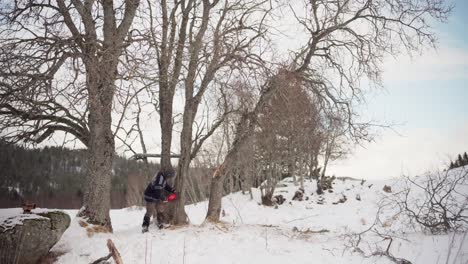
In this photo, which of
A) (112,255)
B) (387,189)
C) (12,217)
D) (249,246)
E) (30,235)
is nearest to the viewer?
(112,255)

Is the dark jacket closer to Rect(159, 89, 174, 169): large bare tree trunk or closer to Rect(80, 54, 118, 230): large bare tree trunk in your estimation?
Rect(159, 89, 174, 169): large bare tree trunk

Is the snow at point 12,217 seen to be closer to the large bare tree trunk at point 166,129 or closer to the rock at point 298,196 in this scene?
the large bare tree trunk at point 166,129

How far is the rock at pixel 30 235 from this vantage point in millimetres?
5820

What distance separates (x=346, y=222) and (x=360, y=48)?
7.52 m

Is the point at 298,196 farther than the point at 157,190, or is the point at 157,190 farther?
the point at 298,196

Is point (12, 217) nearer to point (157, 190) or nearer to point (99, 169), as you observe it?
point (99, 169)

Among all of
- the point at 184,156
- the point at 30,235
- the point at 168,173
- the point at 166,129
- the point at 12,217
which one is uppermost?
the point at 166,129

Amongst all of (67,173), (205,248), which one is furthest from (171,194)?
(67,173)

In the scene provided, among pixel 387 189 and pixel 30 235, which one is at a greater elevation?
pixel 387 189

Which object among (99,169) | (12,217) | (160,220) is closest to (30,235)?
(12,217)

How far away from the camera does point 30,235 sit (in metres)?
6.07

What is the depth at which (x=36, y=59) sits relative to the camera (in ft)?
20.3

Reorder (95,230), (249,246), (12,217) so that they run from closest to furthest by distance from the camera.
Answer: (12,217) → (249,246) → (95,230)

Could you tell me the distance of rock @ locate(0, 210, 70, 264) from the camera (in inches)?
229
